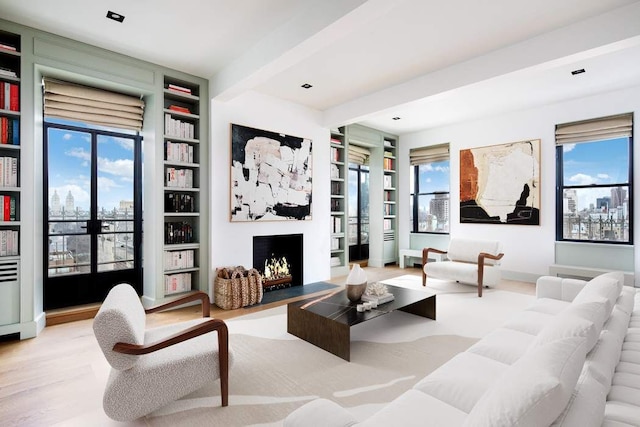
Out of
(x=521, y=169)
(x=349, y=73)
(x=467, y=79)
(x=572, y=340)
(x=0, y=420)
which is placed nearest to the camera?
(x=572, y=340)

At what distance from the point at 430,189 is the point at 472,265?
2571 mm

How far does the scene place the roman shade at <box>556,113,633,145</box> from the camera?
15.8ft

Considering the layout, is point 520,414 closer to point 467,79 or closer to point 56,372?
point 56,372

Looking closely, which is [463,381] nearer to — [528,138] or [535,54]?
[535,54]

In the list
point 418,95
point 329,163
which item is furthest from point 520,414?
point 329,163

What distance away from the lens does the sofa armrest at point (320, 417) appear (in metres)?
1.17

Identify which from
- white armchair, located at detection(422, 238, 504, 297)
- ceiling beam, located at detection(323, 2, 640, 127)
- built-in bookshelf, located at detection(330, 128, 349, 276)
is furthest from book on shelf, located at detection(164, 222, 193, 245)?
white armchair, located at detection(422, 238, 504, 297)

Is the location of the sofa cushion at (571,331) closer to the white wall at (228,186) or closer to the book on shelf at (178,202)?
the white wall at (228,186)

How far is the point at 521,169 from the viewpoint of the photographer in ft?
18.8

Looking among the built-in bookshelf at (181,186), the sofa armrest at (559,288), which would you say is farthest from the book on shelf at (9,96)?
the sofa armrest at (559,288)

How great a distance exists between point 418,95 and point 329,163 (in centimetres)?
209

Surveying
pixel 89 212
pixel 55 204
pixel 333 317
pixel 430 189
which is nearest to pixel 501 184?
pixel 430 189

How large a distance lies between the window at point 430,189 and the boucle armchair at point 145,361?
588 centimetres

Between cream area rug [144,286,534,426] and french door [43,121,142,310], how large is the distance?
1.98 metres
